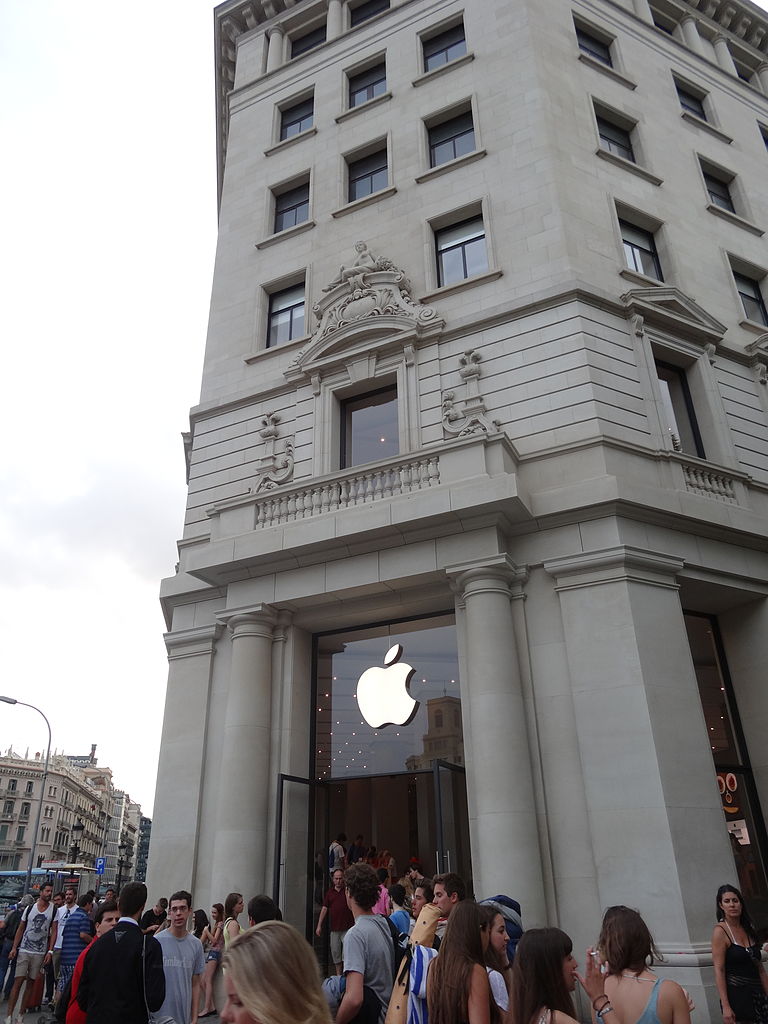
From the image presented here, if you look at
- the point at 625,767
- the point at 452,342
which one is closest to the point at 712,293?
the point at 452,342

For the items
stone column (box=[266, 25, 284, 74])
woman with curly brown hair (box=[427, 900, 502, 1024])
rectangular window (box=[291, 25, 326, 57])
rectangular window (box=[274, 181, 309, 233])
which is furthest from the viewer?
rectangular window (box=[291, 25, 326, 57])

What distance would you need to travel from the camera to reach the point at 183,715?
50.0 ft

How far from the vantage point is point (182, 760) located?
48.4 feet

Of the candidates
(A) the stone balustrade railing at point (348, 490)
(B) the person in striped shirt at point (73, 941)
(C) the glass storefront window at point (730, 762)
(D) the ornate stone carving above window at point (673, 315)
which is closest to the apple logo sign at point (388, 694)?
(A) the stone balustrade railing at point (348, 490)

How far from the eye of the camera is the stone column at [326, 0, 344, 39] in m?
24.8

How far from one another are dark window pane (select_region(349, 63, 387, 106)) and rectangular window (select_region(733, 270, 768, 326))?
39.7 feet

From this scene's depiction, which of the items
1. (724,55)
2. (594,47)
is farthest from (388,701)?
(724,55)

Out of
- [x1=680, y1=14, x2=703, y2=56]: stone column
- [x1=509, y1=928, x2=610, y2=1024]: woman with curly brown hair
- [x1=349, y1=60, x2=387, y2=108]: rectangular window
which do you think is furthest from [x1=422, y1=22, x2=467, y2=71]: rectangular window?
[x1=509, y1=928, x2=610, y2=1024]: woman with curly brown hair

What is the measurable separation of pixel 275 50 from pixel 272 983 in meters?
29.8

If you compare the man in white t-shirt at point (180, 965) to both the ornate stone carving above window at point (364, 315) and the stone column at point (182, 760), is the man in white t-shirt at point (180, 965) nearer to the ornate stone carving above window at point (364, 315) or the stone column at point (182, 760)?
the stone column at point (182, 760)

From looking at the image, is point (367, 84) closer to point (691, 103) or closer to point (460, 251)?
point (460, 251)

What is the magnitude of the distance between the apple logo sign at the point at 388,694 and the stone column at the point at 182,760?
3.32 meters

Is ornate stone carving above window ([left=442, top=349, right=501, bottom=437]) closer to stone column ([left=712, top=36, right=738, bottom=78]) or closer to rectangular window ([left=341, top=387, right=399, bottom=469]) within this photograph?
rectangular window ([left=341, top=387, right=399, bottom=469])

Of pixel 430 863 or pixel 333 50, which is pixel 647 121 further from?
pixel 430 863
